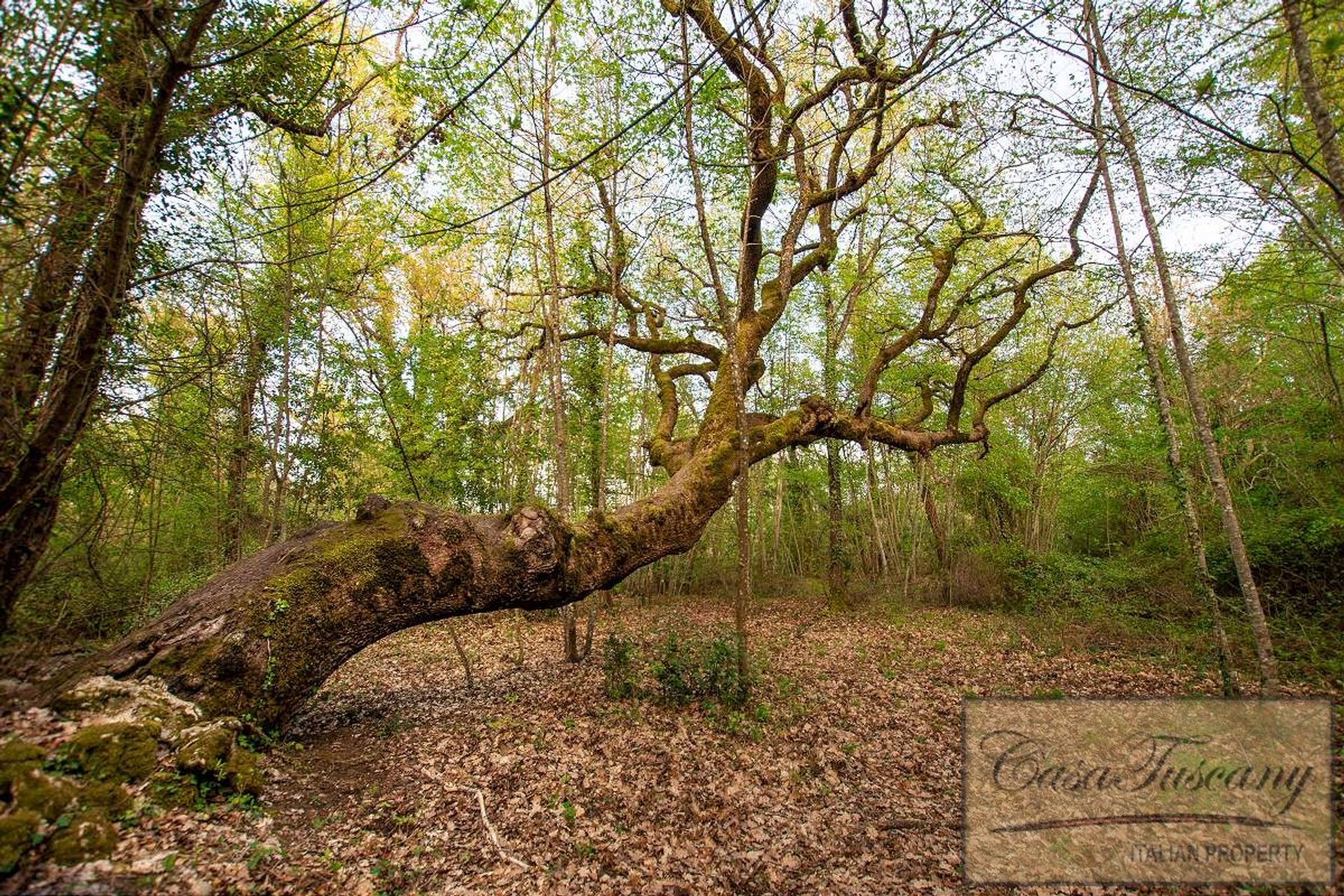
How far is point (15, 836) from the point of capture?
5.89 feet

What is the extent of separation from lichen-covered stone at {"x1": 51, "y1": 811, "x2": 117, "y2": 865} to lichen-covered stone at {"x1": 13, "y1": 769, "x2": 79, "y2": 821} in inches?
3.1

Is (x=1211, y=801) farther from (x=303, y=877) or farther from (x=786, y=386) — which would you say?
(x=786, y=386)

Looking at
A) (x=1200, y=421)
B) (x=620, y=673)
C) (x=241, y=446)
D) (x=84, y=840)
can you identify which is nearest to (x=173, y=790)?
(x=84, y=840)

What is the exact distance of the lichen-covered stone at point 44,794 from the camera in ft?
6.37

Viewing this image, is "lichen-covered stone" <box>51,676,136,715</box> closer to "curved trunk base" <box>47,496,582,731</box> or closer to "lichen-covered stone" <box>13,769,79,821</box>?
"curved trunk base" <box>47,496,582,731</box>

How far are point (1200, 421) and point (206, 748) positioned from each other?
8.26 m

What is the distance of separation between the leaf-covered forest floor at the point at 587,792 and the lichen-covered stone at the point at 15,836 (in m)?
0.09

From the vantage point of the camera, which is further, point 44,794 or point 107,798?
point 107,798

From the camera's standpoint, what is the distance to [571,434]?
11336 mm

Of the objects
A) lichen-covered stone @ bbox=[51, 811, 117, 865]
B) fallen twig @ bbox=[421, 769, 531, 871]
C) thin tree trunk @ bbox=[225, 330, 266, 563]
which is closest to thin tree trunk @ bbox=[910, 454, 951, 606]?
fallen twig @ bbox=[421, 769, 531, 871]

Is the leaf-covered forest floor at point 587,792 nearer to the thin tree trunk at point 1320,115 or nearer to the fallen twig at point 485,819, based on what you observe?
the fallen twig at point 485,819

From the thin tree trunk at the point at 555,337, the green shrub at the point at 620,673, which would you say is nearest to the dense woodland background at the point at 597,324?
the thin tree trunk at the point at 555,337

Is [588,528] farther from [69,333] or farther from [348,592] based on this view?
[69,333]

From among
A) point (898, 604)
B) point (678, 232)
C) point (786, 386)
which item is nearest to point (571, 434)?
point (678, 232)
